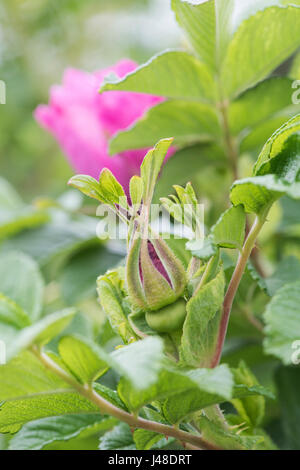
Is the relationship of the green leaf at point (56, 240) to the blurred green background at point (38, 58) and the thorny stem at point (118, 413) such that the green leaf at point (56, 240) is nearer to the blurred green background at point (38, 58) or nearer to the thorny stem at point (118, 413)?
the thorny stem at point (118, 413)

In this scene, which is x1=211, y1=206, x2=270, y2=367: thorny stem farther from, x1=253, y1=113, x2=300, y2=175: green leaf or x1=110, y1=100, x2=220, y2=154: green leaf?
x1=110, y1=100, x2=220, y2=154: green leaf

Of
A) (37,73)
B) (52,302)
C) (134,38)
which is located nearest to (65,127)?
Result: (52,302)

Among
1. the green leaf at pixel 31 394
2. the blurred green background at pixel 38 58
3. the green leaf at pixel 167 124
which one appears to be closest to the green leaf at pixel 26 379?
the green leaf at pixel 31 394

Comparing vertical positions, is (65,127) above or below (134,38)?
below

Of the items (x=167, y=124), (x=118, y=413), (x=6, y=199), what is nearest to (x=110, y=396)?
(x=118, y=413)

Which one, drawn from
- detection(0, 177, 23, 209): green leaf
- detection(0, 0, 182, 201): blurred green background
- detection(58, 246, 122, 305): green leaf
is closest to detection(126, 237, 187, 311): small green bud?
detection(58, 246, 122, 305): green leaf

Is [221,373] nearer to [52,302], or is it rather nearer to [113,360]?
[113,360]
